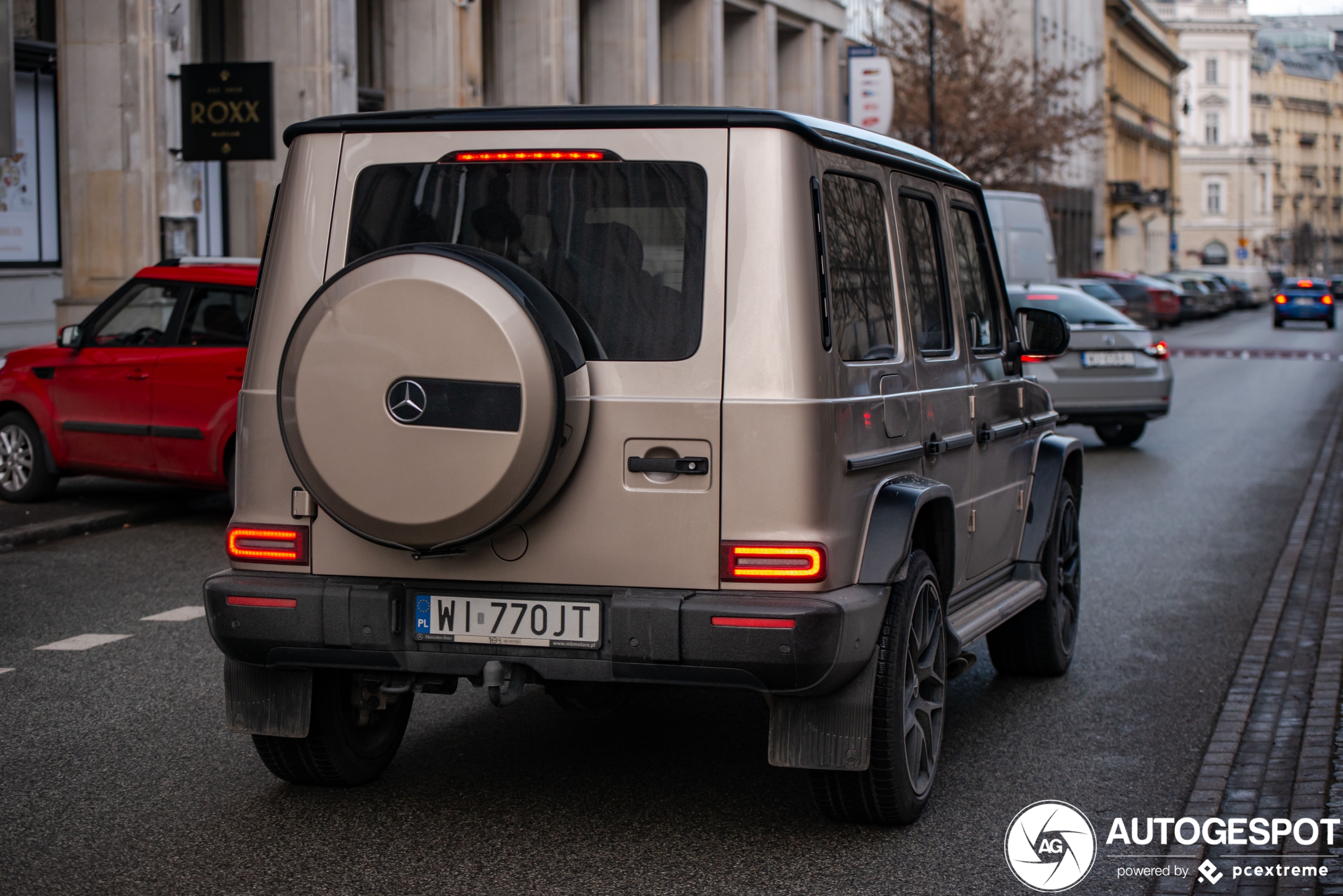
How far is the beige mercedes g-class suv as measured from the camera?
426 centimetres

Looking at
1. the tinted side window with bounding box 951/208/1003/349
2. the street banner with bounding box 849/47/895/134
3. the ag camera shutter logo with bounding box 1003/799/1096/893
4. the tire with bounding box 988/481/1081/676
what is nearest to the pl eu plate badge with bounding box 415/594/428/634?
the ag camera shutter logo with bounding box 1003/799/1096/893

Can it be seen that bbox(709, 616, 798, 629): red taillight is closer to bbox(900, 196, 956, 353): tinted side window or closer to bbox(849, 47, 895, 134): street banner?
bbox(900, 196, 956, 353): tinted side window

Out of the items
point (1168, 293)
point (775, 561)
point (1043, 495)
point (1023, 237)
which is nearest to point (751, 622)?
point (775, 561)

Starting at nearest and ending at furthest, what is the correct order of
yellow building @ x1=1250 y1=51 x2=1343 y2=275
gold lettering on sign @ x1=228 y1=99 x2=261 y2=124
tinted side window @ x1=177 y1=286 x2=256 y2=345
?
tinted side window @ x1=177 y1=286 x2=256 y2=345, gold lettering on sign @ x1=228 y1=99 x2=261 y2=124, yellow building @ x1=1250 y1=51 x2=1343 y2=275

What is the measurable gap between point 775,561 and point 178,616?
4.87 meters

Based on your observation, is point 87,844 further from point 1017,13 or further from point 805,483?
point 1017,13

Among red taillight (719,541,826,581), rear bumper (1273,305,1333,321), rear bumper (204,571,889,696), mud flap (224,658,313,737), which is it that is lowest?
mud flap (224,658,313,737)

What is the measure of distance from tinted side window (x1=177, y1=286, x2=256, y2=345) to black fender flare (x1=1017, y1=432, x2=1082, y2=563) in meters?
6.32

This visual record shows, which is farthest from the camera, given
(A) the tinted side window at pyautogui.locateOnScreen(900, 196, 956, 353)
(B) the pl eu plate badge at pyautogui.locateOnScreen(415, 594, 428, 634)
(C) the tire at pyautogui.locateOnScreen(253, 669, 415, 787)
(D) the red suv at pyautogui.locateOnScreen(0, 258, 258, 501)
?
(D) the red suv at pyautogui.locateOnScreen(0, 258, 258, 501)

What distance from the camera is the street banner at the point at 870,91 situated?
1441 inches

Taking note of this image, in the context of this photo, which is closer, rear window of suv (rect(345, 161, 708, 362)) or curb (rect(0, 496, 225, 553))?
rear window of suv (rect(345, 161, 708, 362))

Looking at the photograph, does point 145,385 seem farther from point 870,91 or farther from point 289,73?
point 870,91

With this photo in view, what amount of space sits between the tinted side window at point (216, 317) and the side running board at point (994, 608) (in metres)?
6.58

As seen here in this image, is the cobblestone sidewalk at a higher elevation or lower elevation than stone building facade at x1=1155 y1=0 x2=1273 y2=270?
lower
